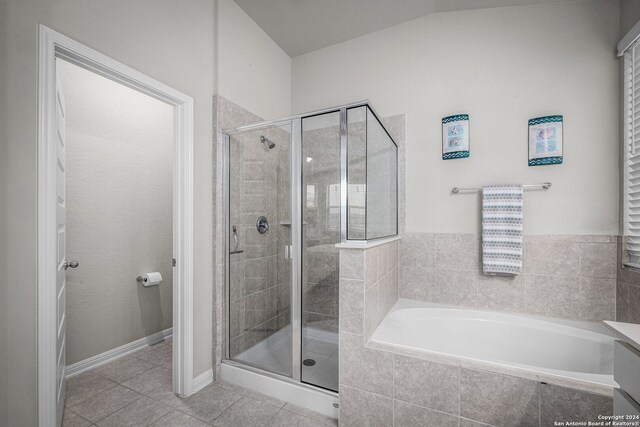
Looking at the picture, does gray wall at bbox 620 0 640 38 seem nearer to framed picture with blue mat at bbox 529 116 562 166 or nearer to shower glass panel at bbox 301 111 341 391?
framed picture with blue mat at bbox 529 116 562 166

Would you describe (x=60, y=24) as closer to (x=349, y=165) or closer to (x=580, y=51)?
(x=349, y=165)

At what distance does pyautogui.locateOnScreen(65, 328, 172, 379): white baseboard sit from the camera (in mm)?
2082

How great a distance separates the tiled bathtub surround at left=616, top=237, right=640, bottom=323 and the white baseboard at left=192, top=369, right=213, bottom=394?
8.92ft

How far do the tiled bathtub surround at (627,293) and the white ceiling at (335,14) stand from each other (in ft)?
6.24

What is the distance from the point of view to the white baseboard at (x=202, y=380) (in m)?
1.88

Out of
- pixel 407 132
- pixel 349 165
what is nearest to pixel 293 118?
pixel 349 165

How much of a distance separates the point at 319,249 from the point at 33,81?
166cm

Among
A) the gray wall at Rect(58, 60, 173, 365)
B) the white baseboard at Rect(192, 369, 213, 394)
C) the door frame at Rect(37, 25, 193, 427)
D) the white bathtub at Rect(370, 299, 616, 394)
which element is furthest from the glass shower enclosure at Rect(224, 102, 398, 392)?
the gray wall at Rect(58, 60, 173, 365)

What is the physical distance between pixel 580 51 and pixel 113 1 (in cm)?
296

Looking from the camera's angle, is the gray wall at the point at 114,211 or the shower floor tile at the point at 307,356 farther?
the gray wall at the point at 114,211

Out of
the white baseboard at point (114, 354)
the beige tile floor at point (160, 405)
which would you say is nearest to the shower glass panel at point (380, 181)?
the beige tile floor at point (160, 405)

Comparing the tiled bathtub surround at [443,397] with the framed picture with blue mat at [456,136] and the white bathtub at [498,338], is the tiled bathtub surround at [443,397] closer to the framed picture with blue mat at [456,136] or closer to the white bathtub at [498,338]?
the white bathtub at [498,338]

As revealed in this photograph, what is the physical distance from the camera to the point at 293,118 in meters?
1.85

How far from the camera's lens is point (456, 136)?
221 centimetres
